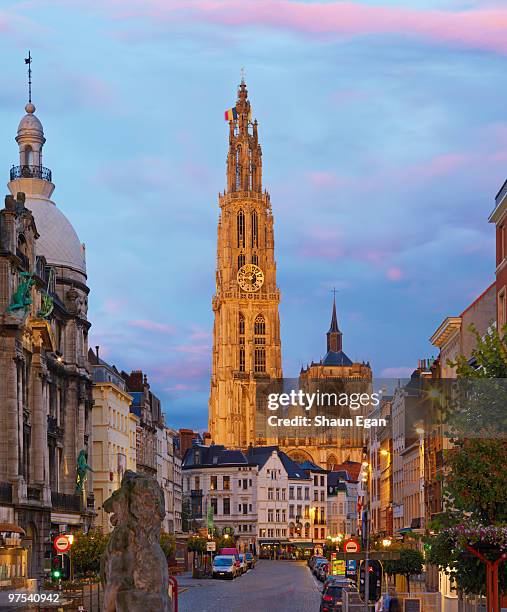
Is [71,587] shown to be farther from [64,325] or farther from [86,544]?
[64,325]

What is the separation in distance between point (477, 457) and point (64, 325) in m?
59.3

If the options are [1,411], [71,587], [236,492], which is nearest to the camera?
[71,587]

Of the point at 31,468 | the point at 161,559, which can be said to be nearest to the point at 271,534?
the point at 31,468

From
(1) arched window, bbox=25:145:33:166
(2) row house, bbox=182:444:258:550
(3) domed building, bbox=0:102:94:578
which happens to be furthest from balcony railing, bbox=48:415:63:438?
(2) row house, bbox=182:444:258:550

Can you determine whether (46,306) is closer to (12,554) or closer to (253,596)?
(12,554)

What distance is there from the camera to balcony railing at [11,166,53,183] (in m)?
87.4

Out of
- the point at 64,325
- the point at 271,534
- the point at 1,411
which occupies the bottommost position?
the point at 271,534

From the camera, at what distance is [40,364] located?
7250cm

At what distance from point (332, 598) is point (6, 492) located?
21.6 metres

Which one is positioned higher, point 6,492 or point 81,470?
point 81,470

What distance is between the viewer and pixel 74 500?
82.9 meters

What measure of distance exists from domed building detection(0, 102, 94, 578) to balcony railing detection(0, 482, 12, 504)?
0.05 metres

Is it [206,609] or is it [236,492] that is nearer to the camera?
[206,609]

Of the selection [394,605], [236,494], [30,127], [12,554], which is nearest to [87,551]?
[12,554]
